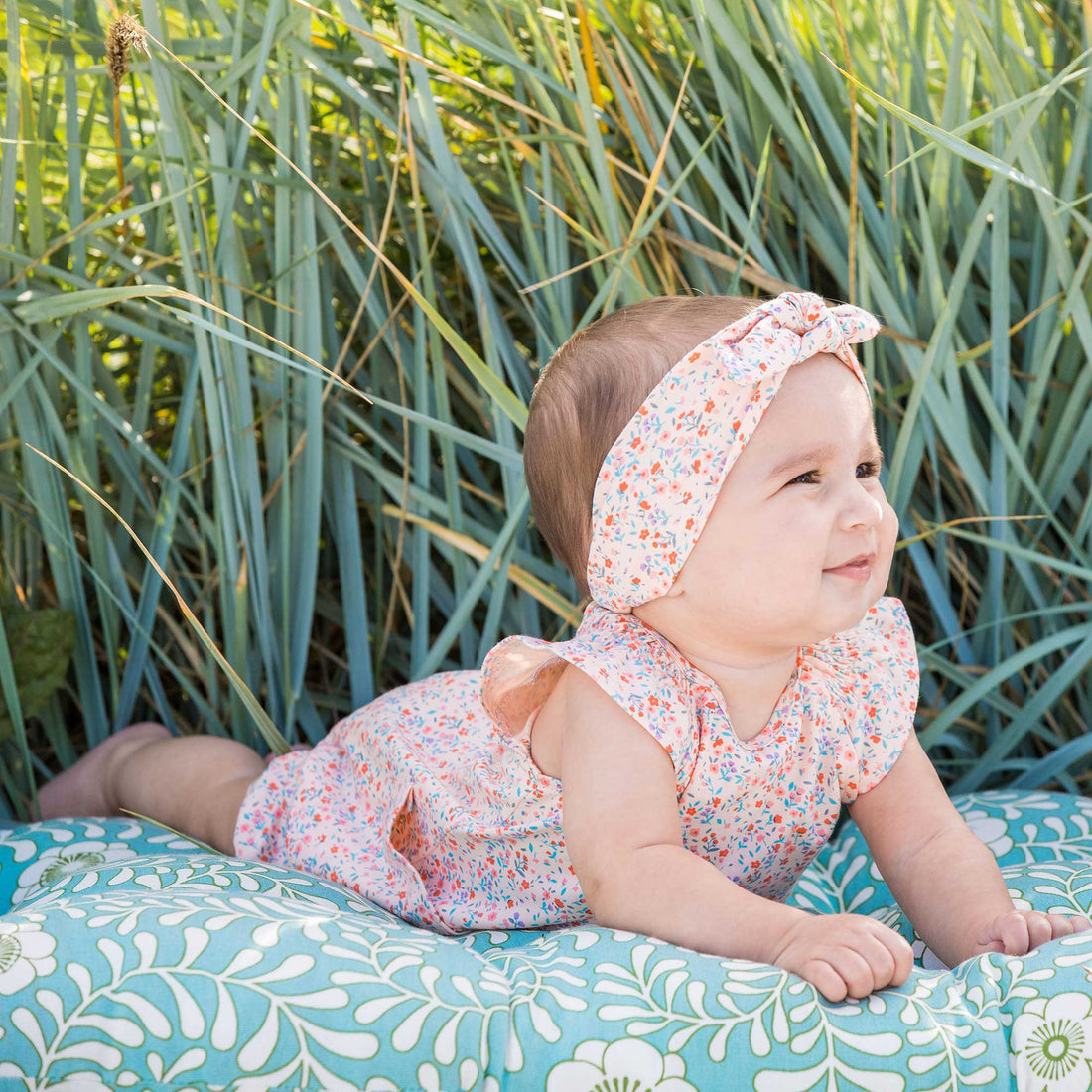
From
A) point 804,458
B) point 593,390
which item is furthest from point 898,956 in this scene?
point 593,390

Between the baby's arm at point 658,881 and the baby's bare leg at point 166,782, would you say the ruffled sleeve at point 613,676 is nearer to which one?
the baby's arm at point 658,881

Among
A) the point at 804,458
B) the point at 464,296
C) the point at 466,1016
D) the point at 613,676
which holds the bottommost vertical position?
the point at 466,1016

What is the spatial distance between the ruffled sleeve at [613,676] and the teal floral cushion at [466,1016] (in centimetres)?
18

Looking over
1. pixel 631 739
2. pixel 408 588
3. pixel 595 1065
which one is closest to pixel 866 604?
pixel 631 739

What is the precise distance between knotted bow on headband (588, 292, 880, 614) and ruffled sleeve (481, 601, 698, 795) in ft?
0.14

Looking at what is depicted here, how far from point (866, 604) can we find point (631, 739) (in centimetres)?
21

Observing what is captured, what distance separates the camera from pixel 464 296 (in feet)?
5.15

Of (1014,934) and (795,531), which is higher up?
(795,531)

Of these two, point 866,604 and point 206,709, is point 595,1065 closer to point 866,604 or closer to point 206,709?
point 866,604

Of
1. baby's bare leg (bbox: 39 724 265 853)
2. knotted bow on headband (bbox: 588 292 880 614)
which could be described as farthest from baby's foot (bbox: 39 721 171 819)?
knotted bow on headband (bbox: 588 292 880 614)

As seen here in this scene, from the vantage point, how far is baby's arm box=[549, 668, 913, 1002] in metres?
0.79

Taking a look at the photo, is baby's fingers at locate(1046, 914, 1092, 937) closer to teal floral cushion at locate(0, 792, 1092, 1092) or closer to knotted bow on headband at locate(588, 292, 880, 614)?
teal floral cushion at locate(0, 792, 1092, 1092)

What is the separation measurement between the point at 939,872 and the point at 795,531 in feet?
0.98

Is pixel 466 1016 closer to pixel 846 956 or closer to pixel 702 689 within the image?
pixel 846 956
